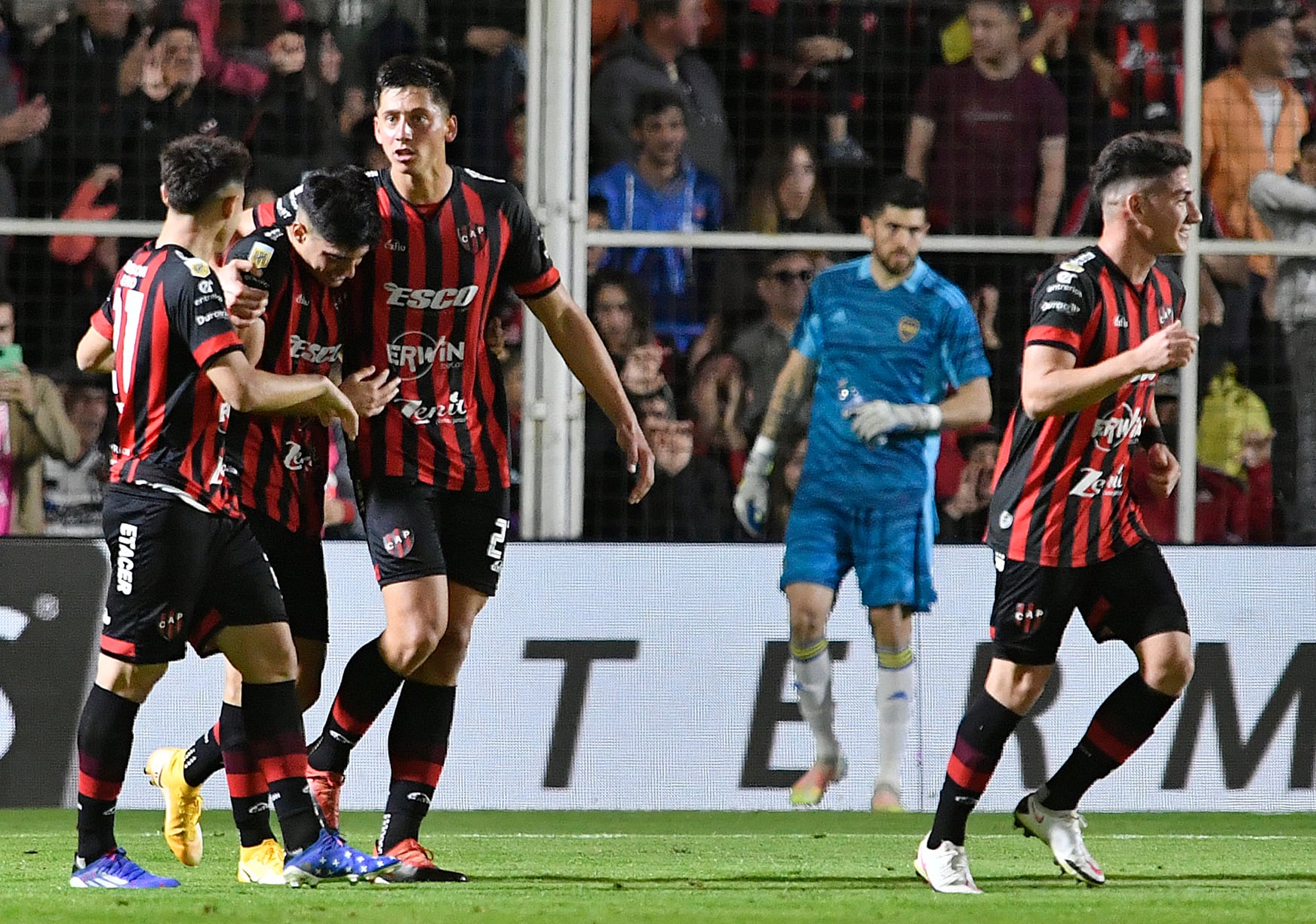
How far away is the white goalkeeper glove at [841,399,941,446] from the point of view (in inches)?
302

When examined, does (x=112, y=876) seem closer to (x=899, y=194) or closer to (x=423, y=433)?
(x=423, y=433)

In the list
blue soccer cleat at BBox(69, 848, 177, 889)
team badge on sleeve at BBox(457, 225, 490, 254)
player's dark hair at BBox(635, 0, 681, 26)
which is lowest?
blue soccer cleat at BBox(69, 848, 177, 889)

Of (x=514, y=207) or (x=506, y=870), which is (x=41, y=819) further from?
(x=514, y=207)

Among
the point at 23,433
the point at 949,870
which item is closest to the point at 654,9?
the point at 23,433

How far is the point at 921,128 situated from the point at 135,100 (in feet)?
10.4

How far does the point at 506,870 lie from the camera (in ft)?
17.4

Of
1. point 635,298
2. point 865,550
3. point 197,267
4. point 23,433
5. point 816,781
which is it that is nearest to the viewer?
point 197,267

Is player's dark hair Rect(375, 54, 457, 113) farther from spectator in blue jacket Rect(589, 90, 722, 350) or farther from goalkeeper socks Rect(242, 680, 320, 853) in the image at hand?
spectator in blue jacket Rect(589, 90, 722, 350)

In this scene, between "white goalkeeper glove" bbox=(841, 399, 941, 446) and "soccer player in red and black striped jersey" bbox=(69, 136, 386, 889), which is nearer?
"soccer player in red and black striped jersey" bbox=(69, 136, 386, 889)

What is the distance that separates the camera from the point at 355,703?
5.13m

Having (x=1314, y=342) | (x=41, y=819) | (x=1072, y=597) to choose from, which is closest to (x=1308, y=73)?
(x=1314, y=342)

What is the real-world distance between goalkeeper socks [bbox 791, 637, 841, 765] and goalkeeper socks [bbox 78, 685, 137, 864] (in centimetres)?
317

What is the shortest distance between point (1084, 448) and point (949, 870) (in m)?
1.06

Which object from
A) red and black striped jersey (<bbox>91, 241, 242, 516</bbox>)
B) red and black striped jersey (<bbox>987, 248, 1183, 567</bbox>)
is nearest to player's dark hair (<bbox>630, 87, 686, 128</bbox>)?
red and black striped jersey (<bbox>987, 248, 1183, 567</bbox>)
